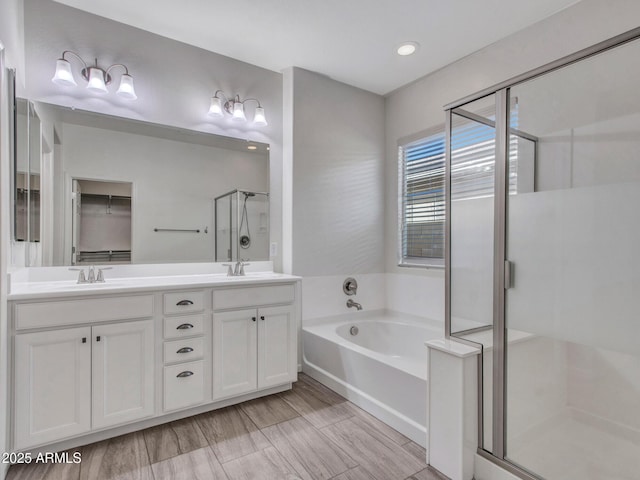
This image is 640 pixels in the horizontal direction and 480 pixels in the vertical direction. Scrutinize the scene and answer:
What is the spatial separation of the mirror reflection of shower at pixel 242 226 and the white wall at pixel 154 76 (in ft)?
0.33

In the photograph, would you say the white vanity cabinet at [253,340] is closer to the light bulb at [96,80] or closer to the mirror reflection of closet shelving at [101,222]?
the mirror reflection of closet shelving at [101,222]

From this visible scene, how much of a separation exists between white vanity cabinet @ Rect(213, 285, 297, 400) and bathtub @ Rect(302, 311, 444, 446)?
308mm

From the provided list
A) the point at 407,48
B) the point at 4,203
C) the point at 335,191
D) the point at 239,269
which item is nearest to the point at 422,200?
the point at 335,191

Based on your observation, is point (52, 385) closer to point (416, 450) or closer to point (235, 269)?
point (235, 269)

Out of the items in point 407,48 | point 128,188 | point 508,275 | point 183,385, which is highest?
point 407,48

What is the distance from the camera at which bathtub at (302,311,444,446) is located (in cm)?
194

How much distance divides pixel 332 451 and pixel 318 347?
96cm

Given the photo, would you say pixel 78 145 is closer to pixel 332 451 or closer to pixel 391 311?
pixel 332 451

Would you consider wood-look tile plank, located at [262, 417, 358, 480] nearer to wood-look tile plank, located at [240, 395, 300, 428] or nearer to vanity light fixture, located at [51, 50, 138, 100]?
wood-look tile plank, located at [240, 395, 300, 428]

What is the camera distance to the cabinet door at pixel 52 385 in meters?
1.64

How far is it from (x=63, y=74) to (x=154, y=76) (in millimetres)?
565

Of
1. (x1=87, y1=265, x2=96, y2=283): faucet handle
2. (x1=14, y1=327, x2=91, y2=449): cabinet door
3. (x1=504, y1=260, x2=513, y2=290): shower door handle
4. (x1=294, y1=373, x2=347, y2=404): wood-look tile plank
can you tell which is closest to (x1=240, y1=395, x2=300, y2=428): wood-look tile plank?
(x1=294, y1=373, x2=347, y2=404): wood-look tile plank

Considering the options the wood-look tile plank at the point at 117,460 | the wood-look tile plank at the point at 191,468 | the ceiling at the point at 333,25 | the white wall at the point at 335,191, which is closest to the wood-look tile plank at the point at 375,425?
the wood-look tile plank at the point at 191,468

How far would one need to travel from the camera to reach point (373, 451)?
182cm
